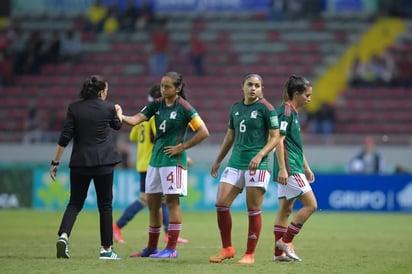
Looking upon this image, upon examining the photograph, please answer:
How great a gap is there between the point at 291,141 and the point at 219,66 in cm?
2300

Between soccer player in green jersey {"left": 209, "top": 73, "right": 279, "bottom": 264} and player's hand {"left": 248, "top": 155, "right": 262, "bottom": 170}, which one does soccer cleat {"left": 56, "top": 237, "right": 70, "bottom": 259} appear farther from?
player's hand {"left": 248, "top": 155, "right": 262, "bottom": 170}

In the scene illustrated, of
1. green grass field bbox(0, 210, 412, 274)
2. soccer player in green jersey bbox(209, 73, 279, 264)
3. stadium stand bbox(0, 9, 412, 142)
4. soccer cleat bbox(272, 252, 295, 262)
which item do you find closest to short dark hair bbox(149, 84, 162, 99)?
green grass field bbox(0, 210, 412, 274)

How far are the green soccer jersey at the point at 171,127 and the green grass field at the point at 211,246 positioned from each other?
3.89 ft

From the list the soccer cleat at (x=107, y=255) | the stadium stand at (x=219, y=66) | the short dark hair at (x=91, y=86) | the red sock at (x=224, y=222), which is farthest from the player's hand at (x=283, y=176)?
the stadium stand at (x=219, y=66)

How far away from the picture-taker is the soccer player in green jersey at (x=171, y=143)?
11.5m

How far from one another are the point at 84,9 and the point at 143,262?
1019 inches

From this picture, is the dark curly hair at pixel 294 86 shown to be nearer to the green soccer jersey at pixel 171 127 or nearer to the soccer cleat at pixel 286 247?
the green soccer jersey at pixel 171 127

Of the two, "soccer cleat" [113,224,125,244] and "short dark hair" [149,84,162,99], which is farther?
"soccer cleat" [113,224,125,244]

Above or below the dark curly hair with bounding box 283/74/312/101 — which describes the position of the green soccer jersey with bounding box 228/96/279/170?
below

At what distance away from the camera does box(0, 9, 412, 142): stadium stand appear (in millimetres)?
31641

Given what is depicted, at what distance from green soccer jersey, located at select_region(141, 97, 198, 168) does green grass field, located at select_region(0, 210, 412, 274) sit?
1.19m

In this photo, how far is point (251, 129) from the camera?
1120 centimetres

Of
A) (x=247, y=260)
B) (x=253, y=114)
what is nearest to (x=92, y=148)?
(x=253, y=114)

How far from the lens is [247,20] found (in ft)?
117
